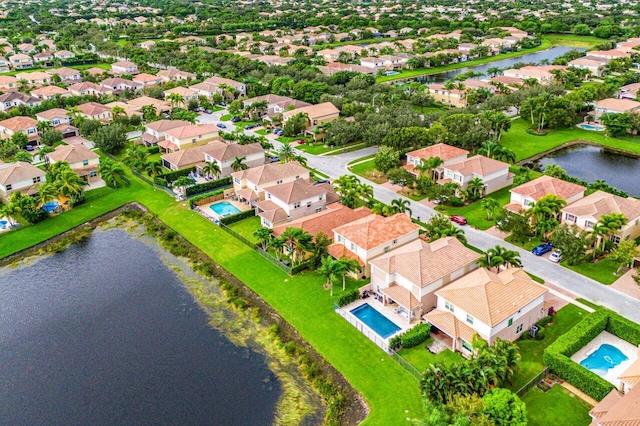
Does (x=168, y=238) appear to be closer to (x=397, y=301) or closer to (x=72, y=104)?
(x=397, y=301)

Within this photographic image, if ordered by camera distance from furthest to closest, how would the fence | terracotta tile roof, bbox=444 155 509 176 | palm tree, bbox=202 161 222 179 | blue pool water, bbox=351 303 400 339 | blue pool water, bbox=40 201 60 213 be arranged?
palm tree, bbox=202 161 222 179 → terracotta tile roof, bbox=444 155 509 176 → blue pool water, bbox=40 201 60 213 → blue pool water, bbox=351 303 400 339 → the fence

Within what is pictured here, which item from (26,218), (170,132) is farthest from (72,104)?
(26,218)

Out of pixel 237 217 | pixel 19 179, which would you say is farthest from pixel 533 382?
pixel 19 179

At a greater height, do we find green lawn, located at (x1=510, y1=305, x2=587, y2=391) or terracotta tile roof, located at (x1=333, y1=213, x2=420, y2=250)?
terracotta tile roof, located at (x1=333, y1=213, x2=420, y2=250)

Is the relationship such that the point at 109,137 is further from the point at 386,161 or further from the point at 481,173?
the point at 481,173

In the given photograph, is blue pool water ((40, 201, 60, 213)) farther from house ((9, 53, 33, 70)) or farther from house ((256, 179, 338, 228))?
house ((9, 53, 33, 70))

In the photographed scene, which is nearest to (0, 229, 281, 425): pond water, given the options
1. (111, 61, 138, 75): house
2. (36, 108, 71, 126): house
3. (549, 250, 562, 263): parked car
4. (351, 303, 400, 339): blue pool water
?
(351, 303, 400, 339): blue pool water
